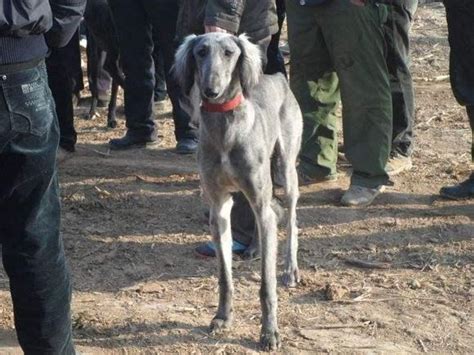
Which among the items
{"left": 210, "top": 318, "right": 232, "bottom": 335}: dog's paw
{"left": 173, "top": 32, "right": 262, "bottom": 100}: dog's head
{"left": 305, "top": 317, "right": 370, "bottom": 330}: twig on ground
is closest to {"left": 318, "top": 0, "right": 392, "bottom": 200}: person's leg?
{"left": 173, "top": 32, "right": 262, "bottom": 100}: dog's head

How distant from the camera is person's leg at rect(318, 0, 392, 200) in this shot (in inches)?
247

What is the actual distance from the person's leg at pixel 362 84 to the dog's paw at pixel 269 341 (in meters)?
2.20

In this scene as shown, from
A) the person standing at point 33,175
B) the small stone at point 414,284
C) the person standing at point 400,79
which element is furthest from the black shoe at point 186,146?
the person standing at point 33,175

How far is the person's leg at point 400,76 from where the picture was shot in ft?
21.5

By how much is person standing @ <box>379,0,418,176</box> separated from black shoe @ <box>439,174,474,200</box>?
581 mm

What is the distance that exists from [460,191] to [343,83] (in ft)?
3.82

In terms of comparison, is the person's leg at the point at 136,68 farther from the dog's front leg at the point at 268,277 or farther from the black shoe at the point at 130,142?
the dog's front leg at the point at 268,277

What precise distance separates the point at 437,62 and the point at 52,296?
25.0 feet

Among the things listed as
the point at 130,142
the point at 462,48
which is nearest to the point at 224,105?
the point at 462,48

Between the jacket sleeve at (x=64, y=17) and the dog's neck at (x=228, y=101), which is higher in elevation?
the jacket sleeve at (x=64, y=17)

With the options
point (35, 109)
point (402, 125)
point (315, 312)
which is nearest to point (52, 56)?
point (402, 125)

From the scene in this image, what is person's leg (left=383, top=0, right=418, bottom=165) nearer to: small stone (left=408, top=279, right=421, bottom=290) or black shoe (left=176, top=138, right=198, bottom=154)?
black shoe (left=176, top=138, right=198, bottom=154)

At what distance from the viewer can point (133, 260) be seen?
5770 millimetres

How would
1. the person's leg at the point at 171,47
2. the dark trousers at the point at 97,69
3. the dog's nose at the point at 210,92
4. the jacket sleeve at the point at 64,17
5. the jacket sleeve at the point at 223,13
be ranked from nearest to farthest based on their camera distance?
1. the jacket sleeve at the point at 64,17
2. the dog's nose at the point at 210,92
3. the jacket sleeve at the point at 223,13
4. the person's leg at the point at 171,47
5. the dark trousers at the point at 97,69
